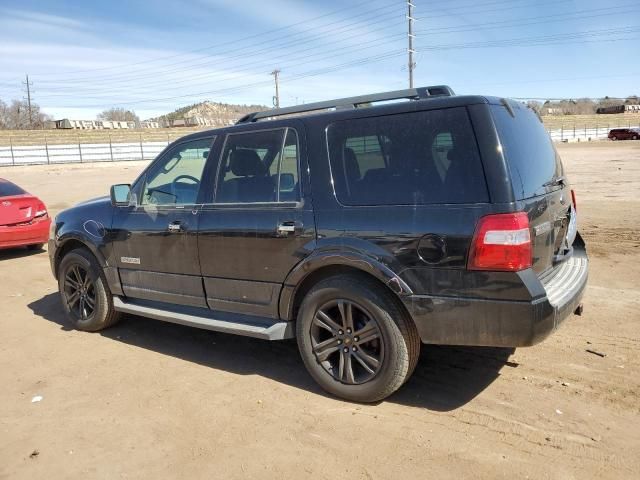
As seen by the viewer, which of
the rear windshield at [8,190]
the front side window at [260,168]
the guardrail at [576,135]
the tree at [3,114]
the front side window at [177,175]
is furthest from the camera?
the tree at [3,114]

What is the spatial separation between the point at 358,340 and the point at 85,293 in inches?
122

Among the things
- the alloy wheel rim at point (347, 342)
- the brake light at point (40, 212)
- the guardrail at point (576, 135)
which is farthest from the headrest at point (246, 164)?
the guardrail at point (576, 135)

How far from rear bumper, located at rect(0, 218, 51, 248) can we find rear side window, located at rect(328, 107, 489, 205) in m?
7.10

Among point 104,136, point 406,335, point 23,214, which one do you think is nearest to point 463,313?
point 406,335

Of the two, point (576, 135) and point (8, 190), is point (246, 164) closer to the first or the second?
point (8, 190)

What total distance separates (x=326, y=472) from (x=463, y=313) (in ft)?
3.87

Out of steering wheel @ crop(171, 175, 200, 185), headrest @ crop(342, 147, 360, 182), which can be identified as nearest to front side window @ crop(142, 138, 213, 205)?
steering wheel @ crop(171, 175, 200, 185)

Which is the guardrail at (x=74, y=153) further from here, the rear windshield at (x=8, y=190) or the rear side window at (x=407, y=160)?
the rear side window at (x=407, y=160)

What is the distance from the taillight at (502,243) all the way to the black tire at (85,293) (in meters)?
3.63

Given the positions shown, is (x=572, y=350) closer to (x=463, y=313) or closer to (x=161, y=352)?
(x=463, y=313)

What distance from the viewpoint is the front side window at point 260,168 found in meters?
4.00

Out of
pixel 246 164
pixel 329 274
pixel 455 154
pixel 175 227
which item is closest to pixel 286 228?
pixel 329 274

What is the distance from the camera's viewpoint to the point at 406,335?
11.5ft

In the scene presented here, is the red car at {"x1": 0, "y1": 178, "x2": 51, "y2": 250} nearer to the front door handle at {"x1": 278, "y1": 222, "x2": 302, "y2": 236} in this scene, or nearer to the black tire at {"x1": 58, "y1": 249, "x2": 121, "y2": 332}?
the black tire at {"x1": 58, "y1": 249, "x2": 121, "y2": 332}
